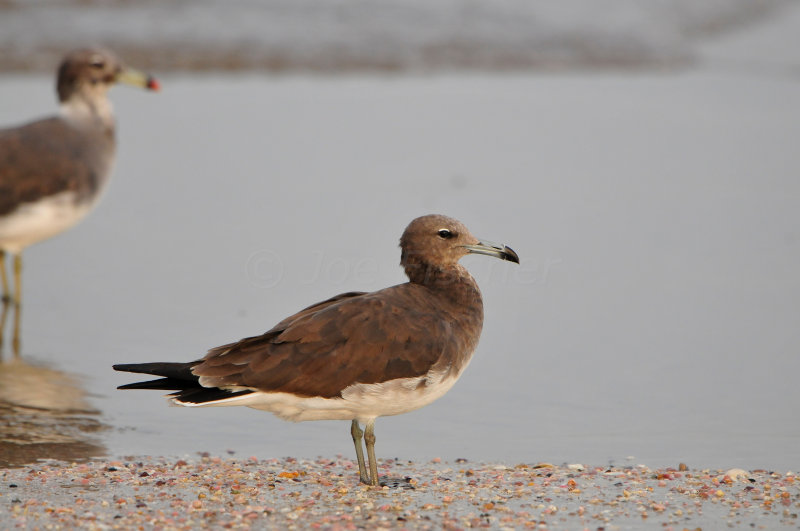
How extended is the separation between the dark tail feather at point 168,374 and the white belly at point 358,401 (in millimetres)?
106

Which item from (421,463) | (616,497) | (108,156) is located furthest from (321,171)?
(616,497)

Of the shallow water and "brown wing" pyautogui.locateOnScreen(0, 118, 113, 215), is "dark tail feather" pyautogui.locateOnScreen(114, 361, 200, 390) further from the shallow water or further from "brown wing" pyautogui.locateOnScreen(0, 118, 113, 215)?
"brown wing" pyautogui.locateOnScreen(0, 118, 113, 215)

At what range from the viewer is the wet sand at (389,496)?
477 centimetres

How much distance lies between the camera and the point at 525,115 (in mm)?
12375

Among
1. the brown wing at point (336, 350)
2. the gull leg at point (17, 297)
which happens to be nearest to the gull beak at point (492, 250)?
the brown wing at point (336, 350)

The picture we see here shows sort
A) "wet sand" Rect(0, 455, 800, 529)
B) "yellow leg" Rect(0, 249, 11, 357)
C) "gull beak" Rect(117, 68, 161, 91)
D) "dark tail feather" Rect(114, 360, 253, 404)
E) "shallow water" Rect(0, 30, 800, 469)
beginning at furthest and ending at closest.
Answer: "gull beak" Rect(117, 68, 161, 91)
"yellow leg" Rect(0, 249, 11, 357)
"shallow water" Rect(0, 30, 800, 469)
"dark tail feather" Rect(114, 360, 253, 404)
"wet sand" Rect(0, 455, 800, 529)

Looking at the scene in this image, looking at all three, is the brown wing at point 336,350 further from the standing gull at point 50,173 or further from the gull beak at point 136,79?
the gull beak at point 136,79

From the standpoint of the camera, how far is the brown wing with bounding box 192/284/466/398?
5199mm

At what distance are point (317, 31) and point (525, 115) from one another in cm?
507

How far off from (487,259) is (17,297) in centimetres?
334

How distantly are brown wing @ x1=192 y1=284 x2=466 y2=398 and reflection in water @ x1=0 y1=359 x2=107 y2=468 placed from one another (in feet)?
3.38

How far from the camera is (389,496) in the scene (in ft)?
17.0

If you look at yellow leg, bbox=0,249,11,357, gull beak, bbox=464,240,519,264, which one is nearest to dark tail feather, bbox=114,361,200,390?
gull beak, bbox=464,240,519,264

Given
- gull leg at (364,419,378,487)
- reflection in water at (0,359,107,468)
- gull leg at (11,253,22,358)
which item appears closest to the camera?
gull leg at (364,419,378,487)
